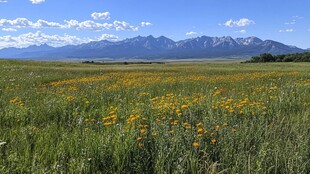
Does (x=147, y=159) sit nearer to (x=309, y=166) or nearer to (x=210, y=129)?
(x=210, y=129)

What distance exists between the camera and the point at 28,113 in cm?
680

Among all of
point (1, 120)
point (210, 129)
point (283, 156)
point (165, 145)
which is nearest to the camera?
point (283, 156)

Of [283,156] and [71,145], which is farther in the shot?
[71,145]

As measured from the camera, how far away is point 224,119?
5.25 metres

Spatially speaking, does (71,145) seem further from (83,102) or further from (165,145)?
(83,102)

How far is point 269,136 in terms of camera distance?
4.67 meters

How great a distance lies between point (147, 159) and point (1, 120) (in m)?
3.92

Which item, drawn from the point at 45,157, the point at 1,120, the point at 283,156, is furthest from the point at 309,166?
the point at 1,120

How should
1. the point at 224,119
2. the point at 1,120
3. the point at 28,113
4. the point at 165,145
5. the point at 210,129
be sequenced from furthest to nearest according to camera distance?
the point at 28,113
the point at 1,120
the point at 224,119
the point at 210,129
the point at 165,145

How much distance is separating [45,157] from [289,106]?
226 inches

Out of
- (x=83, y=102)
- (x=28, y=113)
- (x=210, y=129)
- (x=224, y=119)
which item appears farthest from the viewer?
(x=83, y=102)

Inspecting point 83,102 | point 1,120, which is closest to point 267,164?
point 1,120

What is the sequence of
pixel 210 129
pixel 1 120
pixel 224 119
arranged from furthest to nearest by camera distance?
pixel 1 120
pixel 224 119
pixel 210 129

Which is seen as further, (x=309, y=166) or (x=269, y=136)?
(x=269, y=136)
